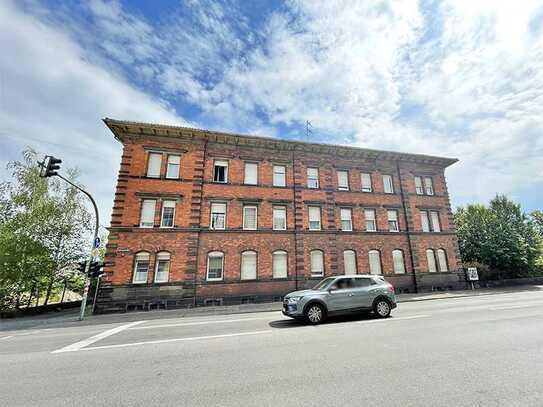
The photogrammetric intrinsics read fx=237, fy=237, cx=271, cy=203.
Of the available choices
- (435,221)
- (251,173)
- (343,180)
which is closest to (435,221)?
(435,221)

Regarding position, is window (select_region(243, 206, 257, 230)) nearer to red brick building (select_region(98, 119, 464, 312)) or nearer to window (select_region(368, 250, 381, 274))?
red brick building (select_region(98, 119, 464, 312))

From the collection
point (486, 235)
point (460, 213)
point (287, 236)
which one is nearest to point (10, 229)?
point (287, 236)

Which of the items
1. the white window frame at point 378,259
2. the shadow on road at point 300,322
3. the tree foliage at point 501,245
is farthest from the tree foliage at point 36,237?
the tree foliage at point 501,245

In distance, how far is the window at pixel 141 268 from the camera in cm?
1514

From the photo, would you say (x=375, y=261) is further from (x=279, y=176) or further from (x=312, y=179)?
(x=279, y=176)

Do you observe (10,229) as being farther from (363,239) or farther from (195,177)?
(363,239)

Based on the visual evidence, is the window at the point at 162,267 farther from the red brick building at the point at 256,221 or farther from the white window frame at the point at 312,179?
the white window frame at the point at 312,179

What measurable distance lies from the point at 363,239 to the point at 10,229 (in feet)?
84.1

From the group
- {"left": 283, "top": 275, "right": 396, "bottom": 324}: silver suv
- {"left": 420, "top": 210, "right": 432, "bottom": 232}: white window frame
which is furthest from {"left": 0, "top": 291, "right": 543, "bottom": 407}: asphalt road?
{"left": 420, "top": 210, "right": 432, "bottom": 232}: white window frame

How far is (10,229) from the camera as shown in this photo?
1638cm

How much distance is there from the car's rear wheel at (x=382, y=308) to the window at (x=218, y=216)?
36.3ft

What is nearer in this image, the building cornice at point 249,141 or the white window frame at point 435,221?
the building cornice at point 249,141

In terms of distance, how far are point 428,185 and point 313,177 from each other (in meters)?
11.8

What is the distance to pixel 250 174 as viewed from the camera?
1870 centimetres
